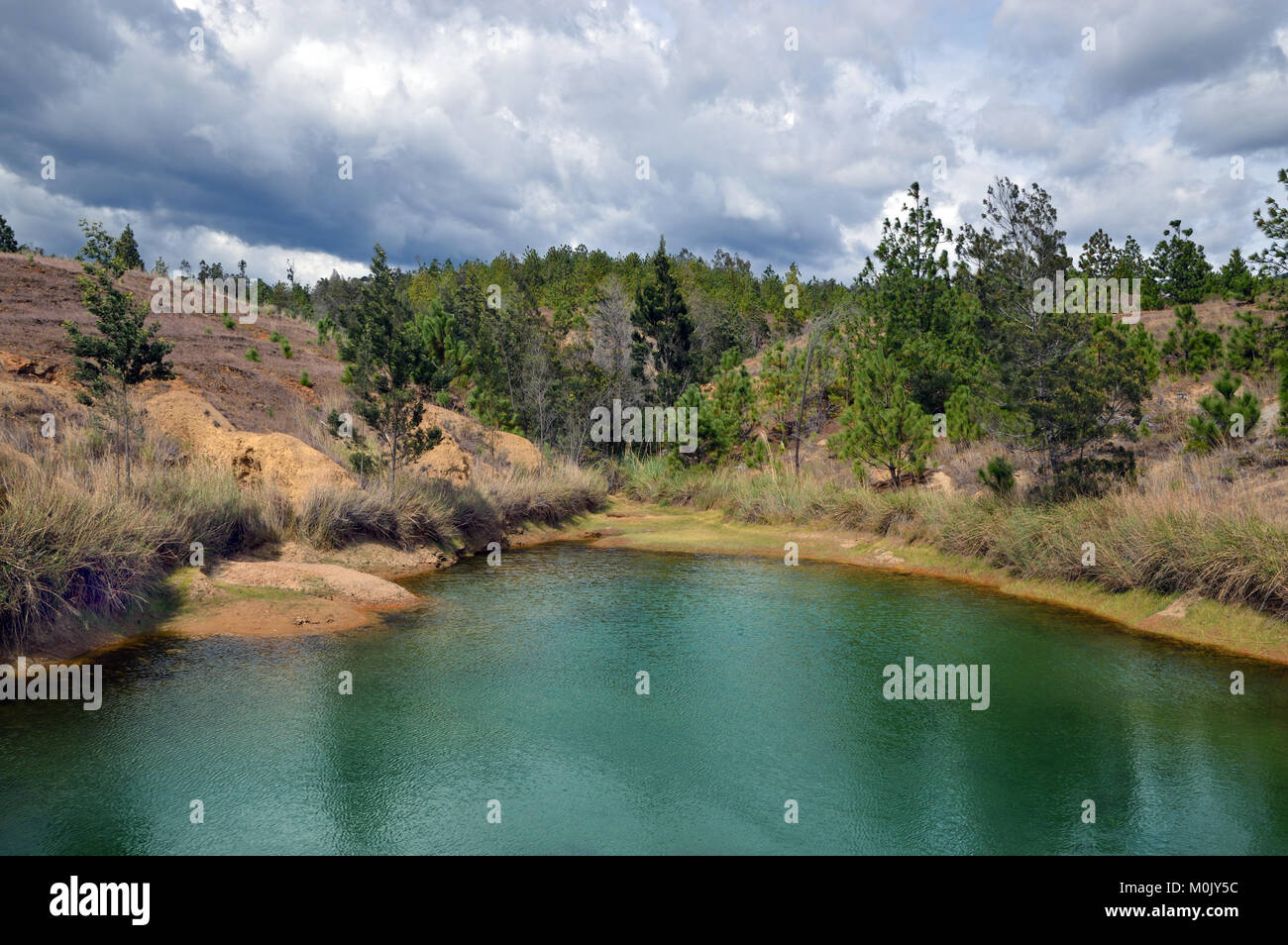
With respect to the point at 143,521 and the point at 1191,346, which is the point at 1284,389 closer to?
the point at 1191,346

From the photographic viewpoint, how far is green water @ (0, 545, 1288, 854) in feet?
16.7

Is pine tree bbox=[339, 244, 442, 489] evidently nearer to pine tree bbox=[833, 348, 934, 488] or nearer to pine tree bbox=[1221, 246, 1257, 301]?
pine tree bbox=[833, 348, 934, 488]

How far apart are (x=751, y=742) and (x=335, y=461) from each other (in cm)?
1122

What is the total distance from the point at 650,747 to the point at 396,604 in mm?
6091

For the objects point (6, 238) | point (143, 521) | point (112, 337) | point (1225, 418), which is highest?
point (6, 238)

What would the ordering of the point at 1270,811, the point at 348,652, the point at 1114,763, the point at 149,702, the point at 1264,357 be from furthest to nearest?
the point at 1264,357 < the point at 348,652 < the point at 149,702 < the point at 1114,763 < the point at 1270,811

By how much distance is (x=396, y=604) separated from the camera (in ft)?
37.3

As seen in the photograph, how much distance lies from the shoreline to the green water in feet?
1.54

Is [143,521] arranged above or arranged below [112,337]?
below

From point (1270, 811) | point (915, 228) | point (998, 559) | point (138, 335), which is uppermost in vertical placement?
point (915, 228)

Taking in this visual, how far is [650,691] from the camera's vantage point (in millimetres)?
8000

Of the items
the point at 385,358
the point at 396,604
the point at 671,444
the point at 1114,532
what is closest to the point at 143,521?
the point at 396,604

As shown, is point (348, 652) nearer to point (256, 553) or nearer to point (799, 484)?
point (256, 553)
